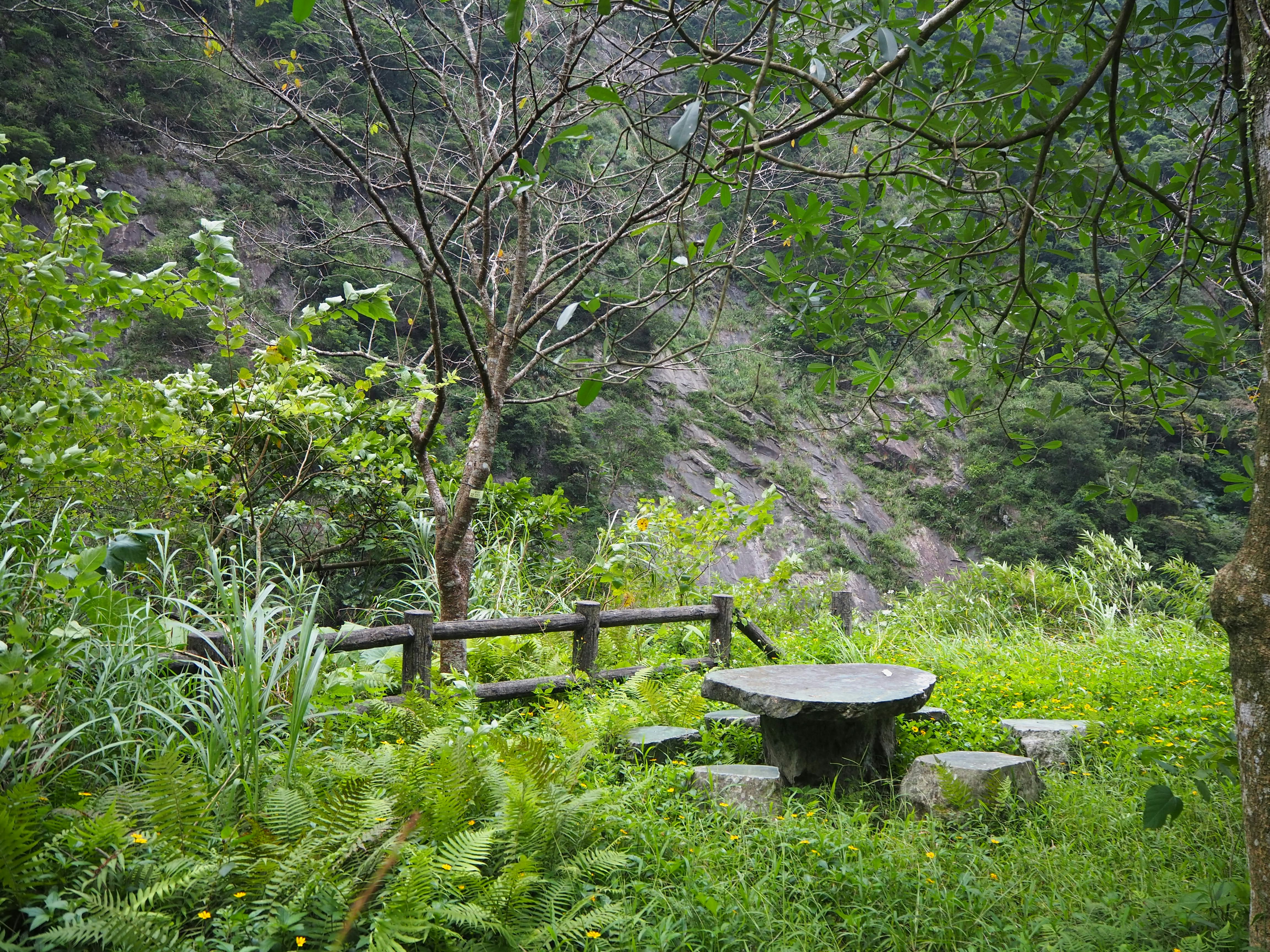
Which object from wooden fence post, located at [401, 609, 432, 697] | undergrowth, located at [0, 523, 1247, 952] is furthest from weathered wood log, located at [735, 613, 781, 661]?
wooden fence post, located at [401, 609, 432, 697]

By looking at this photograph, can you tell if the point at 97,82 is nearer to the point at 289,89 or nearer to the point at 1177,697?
the point at 289,89

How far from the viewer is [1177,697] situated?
4.64 metres

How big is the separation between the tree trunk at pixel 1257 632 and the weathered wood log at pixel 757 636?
427cm

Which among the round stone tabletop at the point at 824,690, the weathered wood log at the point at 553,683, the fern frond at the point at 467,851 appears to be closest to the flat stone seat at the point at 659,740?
the round stone tabletop at the point at 824,690

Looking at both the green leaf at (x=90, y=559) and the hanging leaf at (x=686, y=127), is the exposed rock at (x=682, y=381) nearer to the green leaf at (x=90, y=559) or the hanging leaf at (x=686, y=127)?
the green leaf at (x=90, y=559)

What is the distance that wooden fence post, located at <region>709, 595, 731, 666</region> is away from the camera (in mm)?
5871

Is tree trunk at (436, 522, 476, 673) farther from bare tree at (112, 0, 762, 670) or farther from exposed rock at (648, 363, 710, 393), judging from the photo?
exposed rock at (648, 363, 710, 393)

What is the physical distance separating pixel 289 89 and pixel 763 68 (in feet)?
14.8

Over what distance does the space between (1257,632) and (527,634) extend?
3.82 meters

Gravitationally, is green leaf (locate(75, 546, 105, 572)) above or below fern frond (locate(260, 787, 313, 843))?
above

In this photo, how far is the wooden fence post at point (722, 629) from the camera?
587 centimetres

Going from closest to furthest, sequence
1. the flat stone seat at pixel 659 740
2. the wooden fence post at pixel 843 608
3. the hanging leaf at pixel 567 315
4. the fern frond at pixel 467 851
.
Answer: the hanging leaf at pixel 567 315 < the fern frond at pixel 467 851 < the flat stone seat at pixel 659 740 < the wooden fence post at pixel 843 608

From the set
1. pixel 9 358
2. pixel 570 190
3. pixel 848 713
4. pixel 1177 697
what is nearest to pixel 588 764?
pixel 848 713

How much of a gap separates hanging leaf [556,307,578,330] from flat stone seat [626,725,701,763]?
2.66 metres
